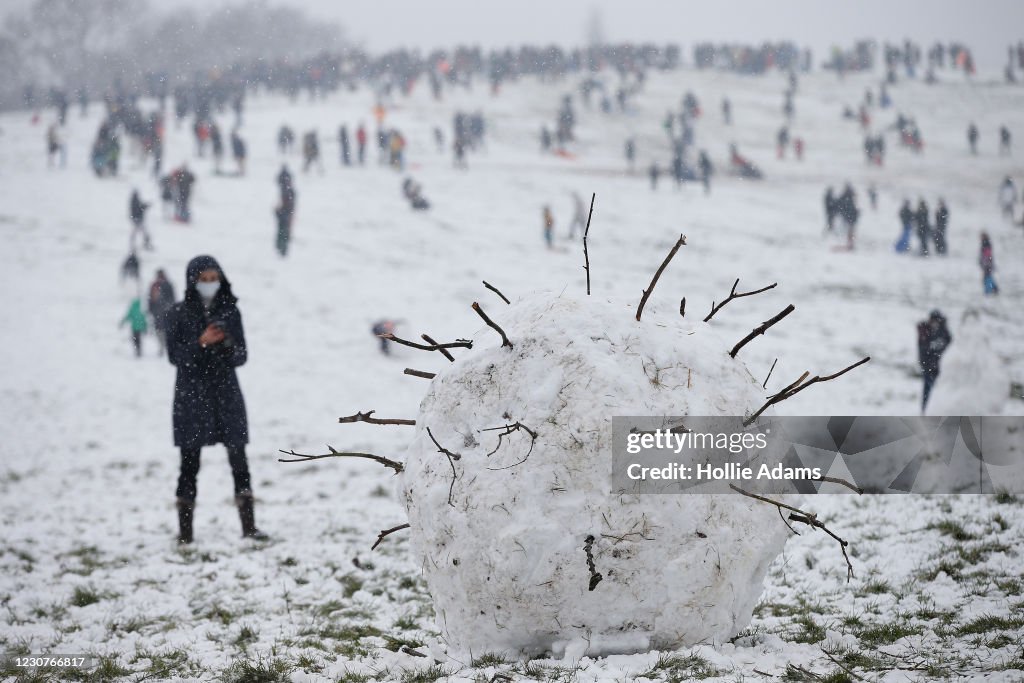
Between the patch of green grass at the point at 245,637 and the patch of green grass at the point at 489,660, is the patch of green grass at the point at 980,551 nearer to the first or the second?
the patch of green grass at the point at 489,660

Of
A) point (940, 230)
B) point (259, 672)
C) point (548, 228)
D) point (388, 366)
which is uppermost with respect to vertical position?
Answer: point (548, 228)

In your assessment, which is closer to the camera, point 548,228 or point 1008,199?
point 548,228

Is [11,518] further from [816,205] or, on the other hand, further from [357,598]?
[816,205]

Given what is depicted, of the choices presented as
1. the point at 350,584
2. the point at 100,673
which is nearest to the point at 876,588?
the point at 350,584

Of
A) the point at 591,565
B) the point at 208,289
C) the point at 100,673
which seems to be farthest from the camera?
the point at 208,289

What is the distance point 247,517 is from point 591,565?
348 centimetres

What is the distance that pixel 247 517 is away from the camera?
5516mm

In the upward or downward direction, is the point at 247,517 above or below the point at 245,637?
below

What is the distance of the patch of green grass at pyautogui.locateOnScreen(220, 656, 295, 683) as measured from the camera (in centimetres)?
315

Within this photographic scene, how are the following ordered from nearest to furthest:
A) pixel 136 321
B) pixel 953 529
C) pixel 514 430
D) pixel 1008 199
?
pixel 514 430 → pixel 953 529 → pixel 136 321 → pixel 1008 199

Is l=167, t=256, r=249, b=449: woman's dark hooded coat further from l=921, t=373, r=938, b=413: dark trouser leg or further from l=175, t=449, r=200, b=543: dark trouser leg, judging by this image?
l=921, t=373, r=938, b=413: dark trouser leg

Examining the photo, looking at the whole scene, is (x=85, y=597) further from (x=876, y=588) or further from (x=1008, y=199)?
(x=1008, y=199)

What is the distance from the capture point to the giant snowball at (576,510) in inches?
112

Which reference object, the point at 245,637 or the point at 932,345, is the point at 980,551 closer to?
the point at 245,637
